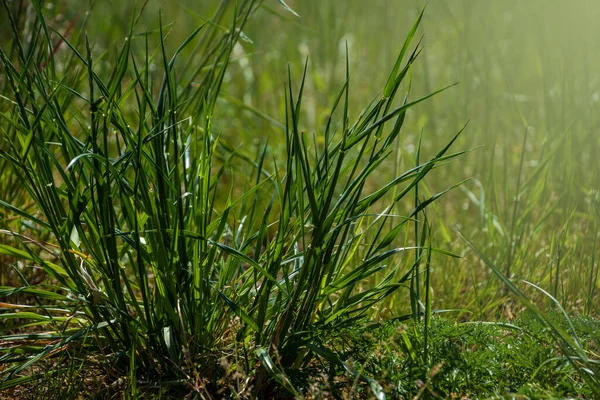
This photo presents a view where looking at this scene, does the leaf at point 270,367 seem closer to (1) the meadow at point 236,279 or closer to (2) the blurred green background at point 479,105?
(1) the meadow at point 236,279

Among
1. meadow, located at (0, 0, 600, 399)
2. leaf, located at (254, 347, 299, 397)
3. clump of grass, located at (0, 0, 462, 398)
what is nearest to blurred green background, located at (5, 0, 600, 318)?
meadow, located at (0, 0, 600, 399)

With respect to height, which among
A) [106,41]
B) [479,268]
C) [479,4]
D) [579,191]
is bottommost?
[479,268]

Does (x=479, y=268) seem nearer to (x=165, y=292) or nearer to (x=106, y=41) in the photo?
(x=165, y=292)

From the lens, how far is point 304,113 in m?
3.64

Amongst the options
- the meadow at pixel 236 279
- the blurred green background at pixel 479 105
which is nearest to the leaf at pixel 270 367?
the meadow at pixel 236 279

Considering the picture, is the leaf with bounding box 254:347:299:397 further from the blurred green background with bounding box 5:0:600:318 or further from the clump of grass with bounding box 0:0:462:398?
the blurred green background with bounding box 5:0:600:318

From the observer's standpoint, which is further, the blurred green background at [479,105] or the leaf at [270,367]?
the blurred green background at [479,105]

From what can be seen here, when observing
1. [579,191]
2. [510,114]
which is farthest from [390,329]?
[510,114]

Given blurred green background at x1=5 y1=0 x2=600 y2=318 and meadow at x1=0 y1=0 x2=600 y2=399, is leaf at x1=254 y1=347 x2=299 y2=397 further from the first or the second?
blurred green background at x1=5 y1=0 x2=600 y2=318

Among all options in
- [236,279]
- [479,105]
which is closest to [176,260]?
[236,279]

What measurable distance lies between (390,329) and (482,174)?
1.52 metres

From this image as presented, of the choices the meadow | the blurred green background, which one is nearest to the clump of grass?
the meadow

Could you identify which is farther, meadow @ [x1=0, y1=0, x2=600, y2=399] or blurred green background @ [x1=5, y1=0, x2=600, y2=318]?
blurred green background @ [x1=5, y1=0, x2=600, y2=318]

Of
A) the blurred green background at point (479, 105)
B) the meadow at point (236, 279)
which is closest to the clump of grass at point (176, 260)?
the meadow at point (236, 279)
